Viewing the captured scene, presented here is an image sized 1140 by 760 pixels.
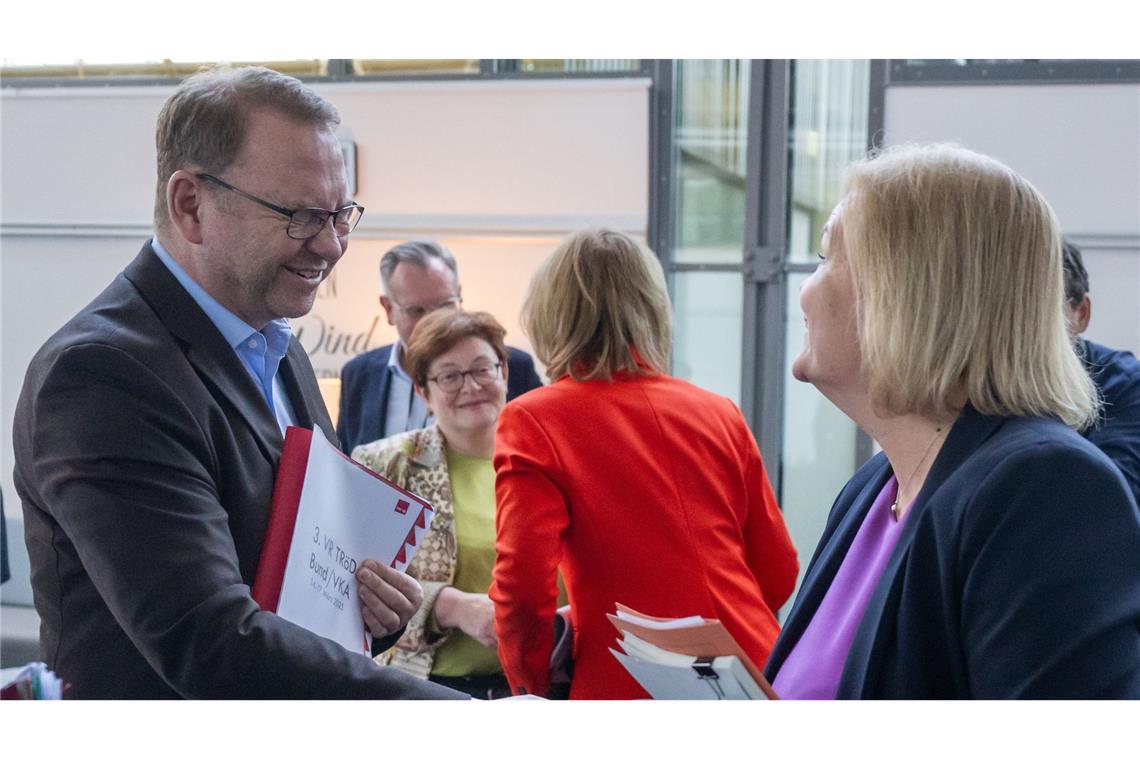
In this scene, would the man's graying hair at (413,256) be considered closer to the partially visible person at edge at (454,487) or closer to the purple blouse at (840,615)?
the partially visible person at edge at (454,487)

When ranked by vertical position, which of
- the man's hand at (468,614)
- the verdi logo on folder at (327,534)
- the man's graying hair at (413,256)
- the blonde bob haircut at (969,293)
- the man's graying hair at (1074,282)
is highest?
the blonde bob haircut at (969,293)

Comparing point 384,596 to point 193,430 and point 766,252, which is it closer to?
point 193,430

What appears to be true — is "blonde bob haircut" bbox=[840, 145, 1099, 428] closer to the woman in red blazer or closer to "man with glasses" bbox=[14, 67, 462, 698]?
"man with glasses" bbox=[14, 67, 462, 698]

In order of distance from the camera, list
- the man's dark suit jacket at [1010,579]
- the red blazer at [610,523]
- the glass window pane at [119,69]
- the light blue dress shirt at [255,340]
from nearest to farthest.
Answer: the man's dark suit jacket at [1010,579]
the light blue dress shirt at [255,340]
the red blazer at [610,523]
the glass window pane at [119,69]

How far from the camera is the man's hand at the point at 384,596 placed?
69.6 inches

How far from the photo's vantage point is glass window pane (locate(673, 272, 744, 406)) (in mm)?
5422

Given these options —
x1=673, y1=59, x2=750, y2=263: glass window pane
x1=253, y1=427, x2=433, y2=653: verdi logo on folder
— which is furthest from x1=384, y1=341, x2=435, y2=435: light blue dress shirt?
x1=253, y1=427, x2=433, y2=653: verdi logo on folder

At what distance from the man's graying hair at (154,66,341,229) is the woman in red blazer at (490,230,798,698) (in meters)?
0.96

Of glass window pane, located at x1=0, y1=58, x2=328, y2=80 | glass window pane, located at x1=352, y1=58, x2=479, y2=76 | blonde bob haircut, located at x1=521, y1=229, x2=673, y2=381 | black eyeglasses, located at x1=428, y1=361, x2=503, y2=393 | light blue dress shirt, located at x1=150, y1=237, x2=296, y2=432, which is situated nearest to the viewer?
light blue dress shirt, located at x1=150, y1=237, x2=296, y2=432

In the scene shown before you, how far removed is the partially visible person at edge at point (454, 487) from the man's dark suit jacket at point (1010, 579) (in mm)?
1620

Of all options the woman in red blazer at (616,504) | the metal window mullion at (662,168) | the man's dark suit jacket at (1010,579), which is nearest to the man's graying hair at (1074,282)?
the woman in red blazer at (616,504)

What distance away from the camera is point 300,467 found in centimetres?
159

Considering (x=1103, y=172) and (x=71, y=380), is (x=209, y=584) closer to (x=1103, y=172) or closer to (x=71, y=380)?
(x=71, y=380)

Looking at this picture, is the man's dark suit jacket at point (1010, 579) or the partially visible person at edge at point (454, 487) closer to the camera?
the man's dark suit jacket at point (1010, 579)
